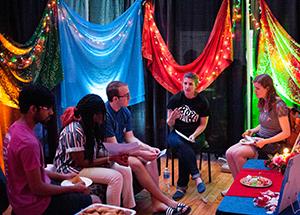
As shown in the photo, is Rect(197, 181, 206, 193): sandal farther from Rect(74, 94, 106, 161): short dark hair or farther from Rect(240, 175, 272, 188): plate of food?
Rect(74, 94, 106, 161): short dark hair

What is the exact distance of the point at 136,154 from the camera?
8.92ft

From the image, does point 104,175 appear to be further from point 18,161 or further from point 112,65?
point 112,65

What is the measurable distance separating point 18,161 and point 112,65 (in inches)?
108

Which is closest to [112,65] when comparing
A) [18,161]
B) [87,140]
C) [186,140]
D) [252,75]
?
[186,140]

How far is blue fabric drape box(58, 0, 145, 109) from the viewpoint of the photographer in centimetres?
398

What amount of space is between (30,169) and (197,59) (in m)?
2.90

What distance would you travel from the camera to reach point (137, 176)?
2627 mm

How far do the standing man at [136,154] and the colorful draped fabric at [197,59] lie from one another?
1.35 meters

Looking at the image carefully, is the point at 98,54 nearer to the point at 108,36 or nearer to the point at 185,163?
the point at 108,36

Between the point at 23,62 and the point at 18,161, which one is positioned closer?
the point at 18,161

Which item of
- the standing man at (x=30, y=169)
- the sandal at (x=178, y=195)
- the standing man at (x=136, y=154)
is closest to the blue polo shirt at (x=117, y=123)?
the standing man at (x=136, y=154)

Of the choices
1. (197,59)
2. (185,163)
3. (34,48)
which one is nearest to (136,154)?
(185,163)

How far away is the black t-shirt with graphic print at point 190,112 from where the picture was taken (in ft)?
11.1

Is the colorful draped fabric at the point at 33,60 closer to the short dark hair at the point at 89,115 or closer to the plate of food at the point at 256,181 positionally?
the short dark hair at the point at 89,115
